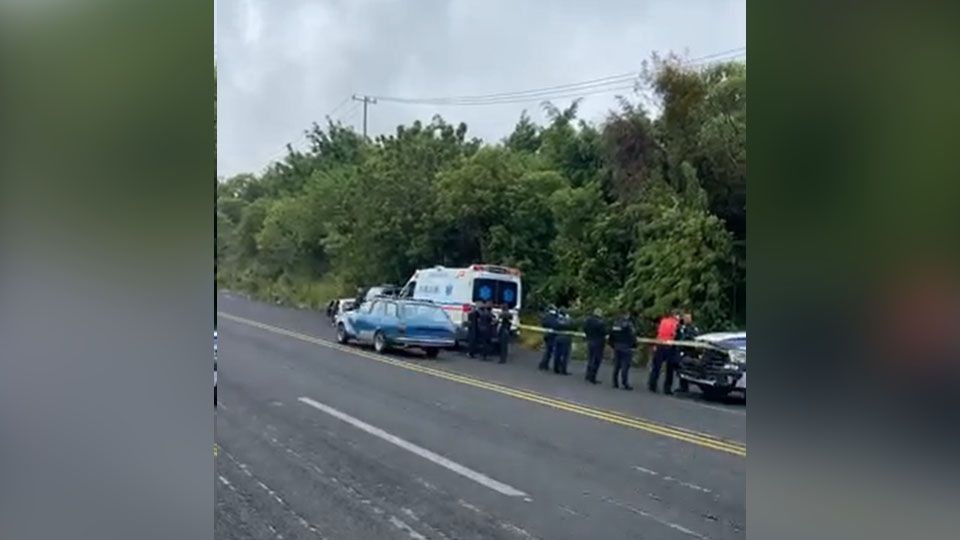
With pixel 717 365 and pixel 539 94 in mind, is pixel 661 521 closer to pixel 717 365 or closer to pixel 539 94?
pixel 717 365

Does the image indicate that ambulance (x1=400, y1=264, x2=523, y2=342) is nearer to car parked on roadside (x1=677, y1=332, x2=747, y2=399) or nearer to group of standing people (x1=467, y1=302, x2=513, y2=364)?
group of standing people (x1=467, y1=302, x2=513, y2=364)

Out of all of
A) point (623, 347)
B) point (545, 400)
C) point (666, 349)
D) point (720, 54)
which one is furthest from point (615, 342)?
point (720, 54)

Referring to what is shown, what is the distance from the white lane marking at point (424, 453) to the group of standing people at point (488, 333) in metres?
0.31

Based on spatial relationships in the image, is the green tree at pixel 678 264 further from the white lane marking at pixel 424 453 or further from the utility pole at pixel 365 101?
the utility pole at pixel 365 101

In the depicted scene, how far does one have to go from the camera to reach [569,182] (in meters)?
2.41

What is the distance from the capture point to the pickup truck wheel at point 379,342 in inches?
95.5

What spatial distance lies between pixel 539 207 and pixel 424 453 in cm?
79

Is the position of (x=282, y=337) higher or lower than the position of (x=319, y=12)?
lower

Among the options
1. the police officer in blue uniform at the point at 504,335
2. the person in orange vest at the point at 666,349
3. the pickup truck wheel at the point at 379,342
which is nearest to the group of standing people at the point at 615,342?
the person in orange vest at the point at 666,349
